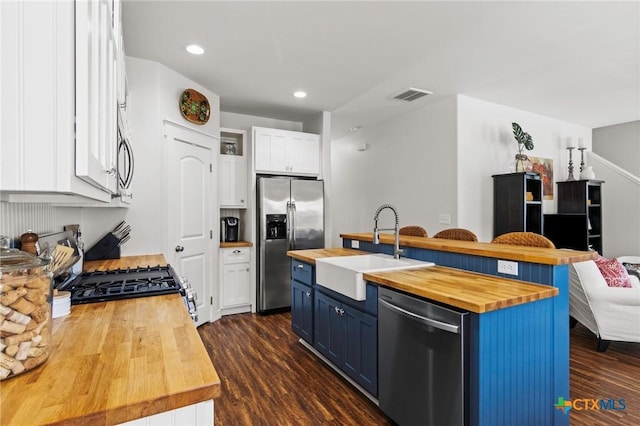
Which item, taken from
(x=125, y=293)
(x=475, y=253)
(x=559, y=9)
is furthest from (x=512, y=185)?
(x=125, y=293)

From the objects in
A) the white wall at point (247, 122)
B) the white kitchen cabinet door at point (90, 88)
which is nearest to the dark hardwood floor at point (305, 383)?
the white kitchen cabinet door at point (90, 88)

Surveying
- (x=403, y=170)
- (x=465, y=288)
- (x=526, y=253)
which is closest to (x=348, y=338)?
(x=465, y=288)

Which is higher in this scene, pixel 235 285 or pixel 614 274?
pixel 614 274

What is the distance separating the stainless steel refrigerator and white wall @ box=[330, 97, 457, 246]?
1.95 feet

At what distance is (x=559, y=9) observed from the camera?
235 cm

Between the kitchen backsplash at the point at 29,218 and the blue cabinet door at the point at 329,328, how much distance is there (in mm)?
1877

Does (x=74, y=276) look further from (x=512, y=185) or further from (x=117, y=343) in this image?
(x=512, y=185)

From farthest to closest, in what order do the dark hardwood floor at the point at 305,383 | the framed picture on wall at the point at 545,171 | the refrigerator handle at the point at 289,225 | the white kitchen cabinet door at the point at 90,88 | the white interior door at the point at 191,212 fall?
1. the framed picture on wall at the point at 545,171
2. the refrigerator handle at the point at 289,225
3. the white interior door at the point at 191,212
4. the dark hardwood floor at the point at 305,383
5. the white kitchen cabinet door at the point at 90,88

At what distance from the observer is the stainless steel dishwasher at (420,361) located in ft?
A: 4.95

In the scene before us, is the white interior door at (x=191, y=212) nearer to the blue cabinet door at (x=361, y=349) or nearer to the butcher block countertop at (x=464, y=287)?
the blue cabinet door at (x=361, y=349)

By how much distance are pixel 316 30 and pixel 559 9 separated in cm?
176

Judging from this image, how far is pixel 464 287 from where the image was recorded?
1729mm

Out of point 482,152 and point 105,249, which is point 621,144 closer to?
point 482,152

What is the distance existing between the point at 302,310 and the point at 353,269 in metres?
1.06
